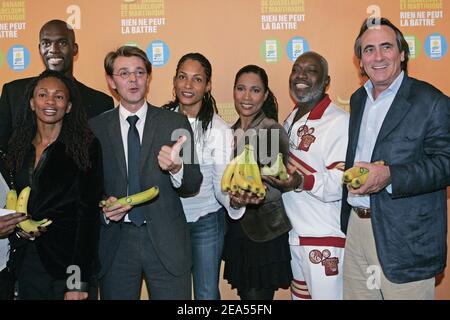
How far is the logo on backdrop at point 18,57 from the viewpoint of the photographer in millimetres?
4379

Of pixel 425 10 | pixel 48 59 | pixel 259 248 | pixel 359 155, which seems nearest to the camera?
pixel 359 155

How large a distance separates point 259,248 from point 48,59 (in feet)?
6.48

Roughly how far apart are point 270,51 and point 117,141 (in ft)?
6.40

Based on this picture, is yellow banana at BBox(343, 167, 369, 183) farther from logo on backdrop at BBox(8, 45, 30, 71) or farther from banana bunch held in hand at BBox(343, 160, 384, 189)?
logo on backdrop at BBox(8, 45, 30, 71)

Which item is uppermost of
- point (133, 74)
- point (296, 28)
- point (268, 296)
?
point (296, 28)

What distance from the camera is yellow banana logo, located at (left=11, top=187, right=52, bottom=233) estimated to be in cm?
263

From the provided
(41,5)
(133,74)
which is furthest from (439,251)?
(41,5)

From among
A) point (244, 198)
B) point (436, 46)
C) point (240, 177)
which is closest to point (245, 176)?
point (240, 177)

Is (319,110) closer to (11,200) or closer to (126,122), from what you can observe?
(126,122)

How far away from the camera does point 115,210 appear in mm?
2707

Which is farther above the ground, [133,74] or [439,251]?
[133,74]

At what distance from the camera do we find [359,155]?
9.65 ft

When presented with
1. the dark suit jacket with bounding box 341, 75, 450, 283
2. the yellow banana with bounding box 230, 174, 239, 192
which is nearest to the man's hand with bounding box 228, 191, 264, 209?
the yellow banana with bounding box 230, 174, 239, 192
